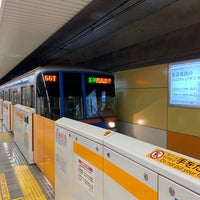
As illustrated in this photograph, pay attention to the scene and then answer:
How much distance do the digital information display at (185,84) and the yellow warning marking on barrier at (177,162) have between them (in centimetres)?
367

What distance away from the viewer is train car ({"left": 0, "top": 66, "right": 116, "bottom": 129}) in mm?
4961

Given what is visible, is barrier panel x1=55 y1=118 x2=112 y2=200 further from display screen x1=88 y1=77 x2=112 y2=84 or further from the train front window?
display screen x1=88 y1=77 x2=112 y2=84

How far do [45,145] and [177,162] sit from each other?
272 centimetres

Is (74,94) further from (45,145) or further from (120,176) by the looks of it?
(120,176)

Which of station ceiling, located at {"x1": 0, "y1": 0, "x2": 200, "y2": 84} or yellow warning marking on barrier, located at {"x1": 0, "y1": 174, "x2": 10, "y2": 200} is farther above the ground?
station ceiling, located at {"x1": 0, "y1": 0, "x2": 200, "y2": 84}

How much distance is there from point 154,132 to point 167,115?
0.69 metres

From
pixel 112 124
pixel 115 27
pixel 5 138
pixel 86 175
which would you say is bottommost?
pixel 5 138

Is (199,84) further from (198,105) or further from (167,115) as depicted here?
(167,115)

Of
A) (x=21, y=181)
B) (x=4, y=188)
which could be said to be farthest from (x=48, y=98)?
(x=4, y=188)

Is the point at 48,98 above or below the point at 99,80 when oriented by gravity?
below

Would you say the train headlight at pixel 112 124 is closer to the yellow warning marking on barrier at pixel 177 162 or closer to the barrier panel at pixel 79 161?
the barrier panel at pixel 79 161

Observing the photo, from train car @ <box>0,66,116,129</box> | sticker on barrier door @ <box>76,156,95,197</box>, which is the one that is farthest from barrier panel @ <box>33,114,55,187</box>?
sticker on barrier door @ <box>76,156,95,197</box>

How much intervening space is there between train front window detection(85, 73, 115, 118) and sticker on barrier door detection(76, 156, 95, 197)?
11.0 feet

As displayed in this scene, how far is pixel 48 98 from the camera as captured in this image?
490 centimetres
